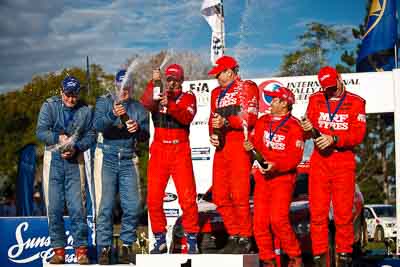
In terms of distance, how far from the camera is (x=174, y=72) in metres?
7.73

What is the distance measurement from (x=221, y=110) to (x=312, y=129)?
105cm

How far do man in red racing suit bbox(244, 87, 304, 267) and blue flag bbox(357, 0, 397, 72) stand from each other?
457 centimetres

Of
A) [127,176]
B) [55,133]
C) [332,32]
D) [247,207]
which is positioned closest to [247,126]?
[247,207]

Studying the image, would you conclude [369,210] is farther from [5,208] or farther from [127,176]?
[127,176]

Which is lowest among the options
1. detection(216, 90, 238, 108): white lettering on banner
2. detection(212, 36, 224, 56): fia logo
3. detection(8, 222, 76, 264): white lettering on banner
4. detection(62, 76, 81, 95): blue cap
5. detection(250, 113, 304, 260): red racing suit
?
detection(8, 222, 76, 264): white lettering on banner

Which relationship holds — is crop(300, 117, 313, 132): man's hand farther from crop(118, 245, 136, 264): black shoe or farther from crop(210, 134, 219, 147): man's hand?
crop(118, 245, 136, 264): black shoe

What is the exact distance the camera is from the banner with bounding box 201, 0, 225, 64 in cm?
1067

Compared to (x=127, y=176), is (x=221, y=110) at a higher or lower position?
higher

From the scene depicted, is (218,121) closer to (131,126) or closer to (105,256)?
(131,126)

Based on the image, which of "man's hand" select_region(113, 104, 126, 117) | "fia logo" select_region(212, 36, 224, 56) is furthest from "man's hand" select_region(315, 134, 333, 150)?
"fia logo" select_region(212, 36, 224, 56)

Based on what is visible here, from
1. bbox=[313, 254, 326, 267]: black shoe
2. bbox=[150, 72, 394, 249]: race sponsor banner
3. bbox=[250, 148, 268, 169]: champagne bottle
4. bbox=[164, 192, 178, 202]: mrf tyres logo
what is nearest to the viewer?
bbox=[250, 148, 268, 169]: champagne bottle

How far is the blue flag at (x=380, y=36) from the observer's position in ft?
38.1

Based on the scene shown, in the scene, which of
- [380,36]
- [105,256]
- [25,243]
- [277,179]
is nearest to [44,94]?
[25,243]

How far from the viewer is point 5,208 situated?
816 inches
